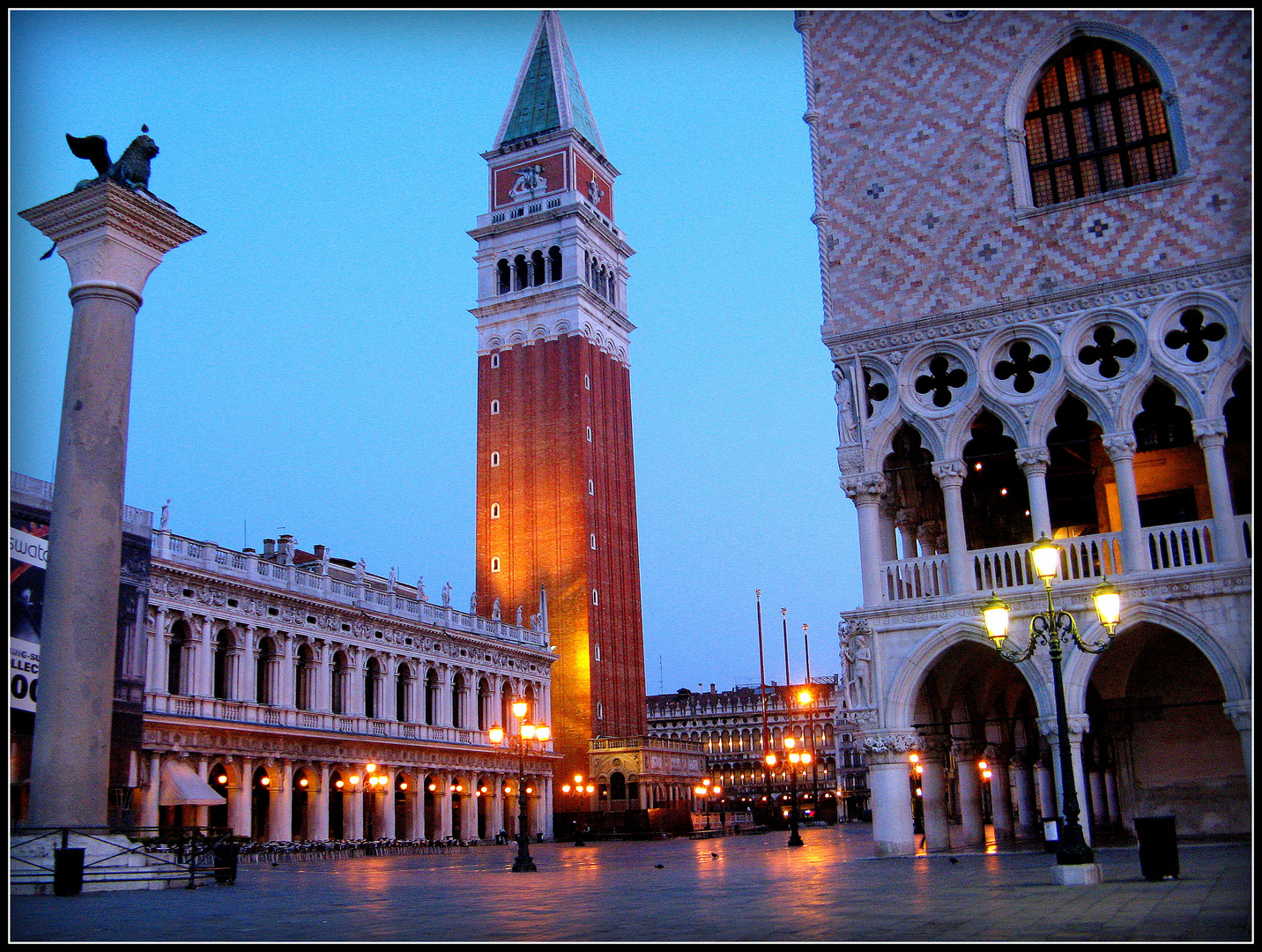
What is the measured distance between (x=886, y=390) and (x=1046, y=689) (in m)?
6.40

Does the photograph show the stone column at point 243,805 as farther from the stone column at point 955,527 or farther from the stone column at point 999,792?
the stone column at point 955,527

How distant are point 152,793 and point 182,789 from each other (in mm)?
1083

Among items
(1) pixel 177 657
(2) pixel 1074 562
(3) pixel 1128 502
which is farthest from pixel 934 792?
(1) pixel 177 657

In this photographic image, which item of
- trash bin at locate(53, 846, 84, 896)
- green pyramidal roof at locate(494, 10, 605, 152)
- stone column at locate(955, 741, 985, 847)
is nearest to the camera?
trash bin at locate(53, 846, 84, 896)

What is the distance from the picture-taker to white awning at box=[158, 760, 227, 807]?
38.4 m

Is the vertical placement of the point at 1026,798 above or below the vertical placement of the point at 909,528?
below

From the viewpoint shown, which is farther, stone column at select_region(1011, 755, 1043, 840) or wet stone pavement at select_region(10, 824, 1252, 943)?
stone column at select_region(1011, 755, 1043, 840)

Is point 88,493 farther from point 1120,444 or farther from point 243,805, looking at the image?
point 243,805

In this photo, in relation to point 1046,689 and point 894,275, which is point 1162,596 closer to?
point 1046,689

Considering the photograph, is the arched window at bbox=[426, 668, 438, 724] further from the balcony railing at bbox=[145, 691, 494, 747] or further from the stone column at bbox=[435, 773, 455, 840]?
the stone column at bbox=[435, 773, 455, 840]

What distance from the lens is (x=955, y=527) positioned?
22344 mm

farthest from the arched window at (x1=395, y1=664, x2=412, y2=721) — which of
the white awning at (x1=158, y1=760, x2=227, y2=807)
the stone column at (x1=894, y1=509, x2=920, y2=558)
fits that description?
the stone column at (x1=894, y1=509, x2=920, y2=558)

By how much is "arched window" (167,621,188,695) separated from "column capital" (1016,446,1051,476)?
30.4 meters

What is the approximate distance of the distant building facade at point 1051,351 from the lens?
68.6 ft
